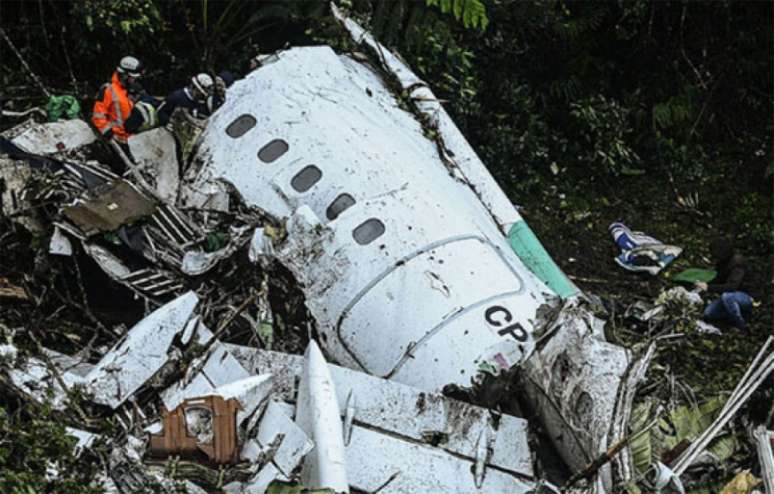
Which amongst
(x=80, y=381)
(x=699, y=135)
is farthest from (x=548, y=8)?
(x=80, y=381)

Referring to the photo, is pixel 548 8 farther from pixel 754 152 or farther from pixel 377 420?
pixel 377 420

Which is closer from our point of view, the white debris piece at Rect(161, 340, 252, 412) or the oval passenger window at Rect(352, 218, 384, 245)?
the white debris piece at Rect(161, 340, 252, 412)

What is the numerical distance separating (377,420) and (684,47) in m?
9.77

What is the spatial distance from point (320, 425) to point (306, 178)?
2950 mm

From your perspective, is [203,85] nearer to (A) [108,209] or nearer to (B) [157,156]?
(B) [157,156]

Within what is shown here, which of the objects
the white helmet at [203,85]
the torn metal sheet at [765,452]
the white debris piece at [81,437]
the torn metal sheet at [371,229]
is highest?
the white helmet at [203,85]

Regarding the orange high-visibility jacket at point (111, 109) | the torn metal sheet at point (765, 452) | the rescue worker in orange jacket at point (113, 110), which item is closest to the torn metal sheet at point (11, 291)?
the rescue worker in orange jacket at point (113, 110)

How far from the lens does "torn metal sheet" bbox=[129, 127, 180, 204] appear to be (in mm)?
11781

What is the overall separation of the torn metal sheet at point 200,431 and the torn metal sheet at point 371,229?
1.81 metres

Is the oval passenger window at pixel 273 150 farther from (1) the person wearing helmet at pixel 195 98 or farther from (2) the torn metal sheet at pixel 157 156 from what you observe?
(1) the person wearing helmet at pixel 195 98

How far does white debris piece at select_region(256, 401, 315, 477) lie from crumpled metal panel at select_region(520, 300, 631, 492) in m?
1.93

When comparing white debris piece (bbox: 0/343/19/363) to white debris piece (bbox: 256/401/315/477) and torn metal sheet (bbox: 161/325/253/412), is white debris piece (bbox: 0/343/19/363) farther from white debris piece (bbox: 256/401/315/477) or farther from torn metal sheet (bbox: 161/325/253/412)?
white debris piece (bbox: 256/401/315/477)

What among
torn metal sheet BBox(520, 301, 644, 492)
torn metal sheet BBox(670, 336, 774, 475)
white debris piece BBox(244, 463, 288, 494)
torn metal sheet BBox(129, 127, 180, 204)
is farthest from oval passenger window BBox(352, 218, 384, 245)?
torn metal sheet BBox(670, 336, 774, 475)

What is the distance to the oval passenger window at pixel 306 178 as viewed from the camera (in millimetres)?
10773
